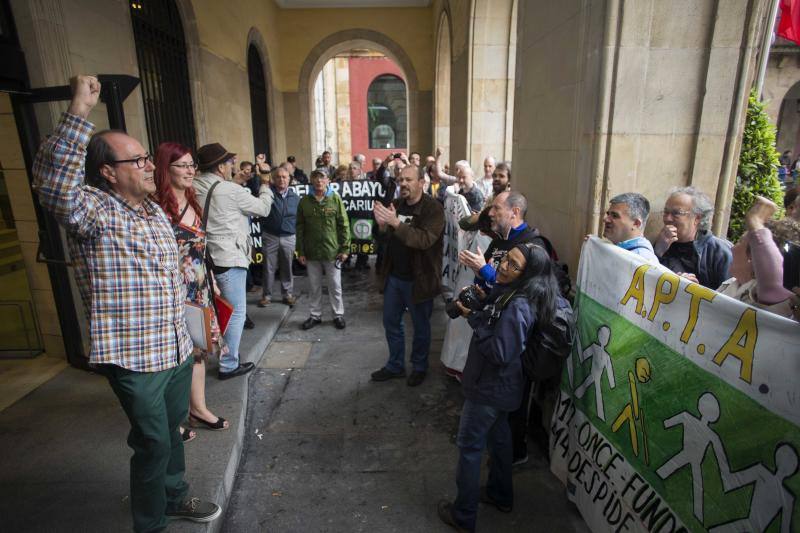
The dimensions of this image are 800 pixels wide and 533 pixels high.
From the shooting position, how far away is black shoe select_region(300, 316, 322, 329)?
5448 millimetres

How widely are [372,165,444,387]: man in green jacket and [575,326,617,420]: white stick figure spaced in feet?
5.39

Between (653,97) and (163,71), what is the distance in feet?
21.9

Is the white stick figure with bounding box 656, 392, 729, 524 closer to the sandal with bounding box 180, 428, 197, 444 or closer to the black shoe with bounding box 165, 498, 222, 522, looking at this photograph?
the black shoe with bounding box 165, 498, 222, 522

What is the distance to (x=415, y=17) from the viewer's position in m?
14.1

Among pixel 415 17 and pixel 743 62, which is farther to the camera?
pixel 415 17

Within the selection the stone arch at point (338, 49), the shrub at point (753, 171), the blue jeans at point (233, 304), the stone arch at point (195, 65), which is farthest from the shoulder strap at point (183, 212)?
the stone arch at point (338, 49)

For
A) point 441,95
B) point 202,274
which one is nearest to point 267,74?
point 441,95

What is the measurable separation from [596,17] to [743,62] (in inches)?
39.2

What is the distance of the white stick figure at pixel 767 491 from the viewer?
145 centimetres

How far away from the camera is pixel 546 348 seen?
232 centimetres

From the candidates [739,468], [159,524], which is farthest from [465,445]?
[159,524]

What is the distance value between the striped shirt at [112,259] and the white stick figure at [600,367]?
2.11 metres

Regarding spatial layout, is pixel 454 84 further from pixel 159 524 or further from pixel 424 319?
pixel 159 524

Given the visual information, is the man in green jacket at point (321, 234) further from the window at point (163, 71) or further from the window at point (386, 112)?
the window at point (386, 112)
